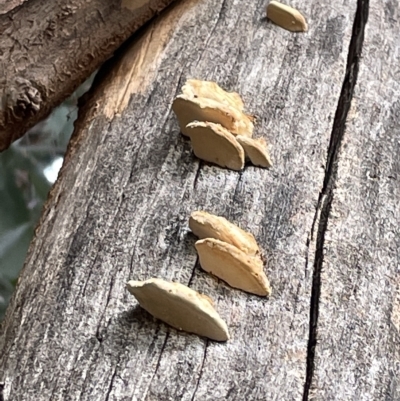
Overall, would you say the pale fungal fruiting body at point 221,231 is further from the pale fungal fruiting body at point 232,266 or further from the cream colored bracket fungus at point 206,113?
the cream colored bracket fungus at point 206,113

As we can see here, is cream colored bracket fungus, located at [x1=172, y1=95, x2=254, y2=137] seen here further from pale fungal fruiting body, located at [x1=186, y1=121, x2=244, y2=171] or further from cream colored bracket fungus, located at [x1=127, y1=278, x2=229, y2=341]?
cream colored bracket fungus, located at [x1=127, y1=278, x2=229, y2=341]

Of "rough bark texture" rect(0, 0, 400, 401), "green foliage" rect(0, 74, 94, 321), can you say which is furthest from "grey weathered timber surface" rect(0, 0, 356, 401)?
"green foliage" rect(0, 74, 94, 321)

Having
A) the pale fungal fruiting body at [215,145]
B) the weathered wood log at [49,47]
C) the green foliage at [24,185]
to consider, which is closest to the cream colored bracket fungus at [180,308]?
the pale fungal fruiting body at [215,145]

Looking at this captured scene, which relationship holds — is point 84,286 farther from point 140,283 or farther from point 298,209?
point 298,209

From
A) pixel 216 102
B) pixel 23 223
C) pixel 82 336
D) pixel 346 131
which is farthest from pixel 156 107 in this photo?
pixel 23 223

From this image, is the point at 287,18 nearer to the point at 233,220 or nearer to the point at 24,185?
the point at 233,220

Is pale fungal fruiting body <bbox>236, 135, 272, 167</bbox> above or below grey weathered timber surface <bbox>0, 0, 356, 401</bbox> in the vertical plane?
above

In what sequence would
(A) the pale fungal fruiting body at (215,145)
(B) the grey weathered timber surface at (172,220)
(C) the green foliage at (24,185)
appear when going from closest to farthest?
(B) the grey weathered timber surface at (172,220) < (A) the pale fungal fruiting body at (215,145) < (C) the green foliage at (24,185)
